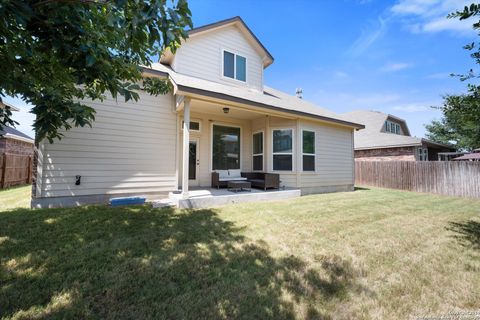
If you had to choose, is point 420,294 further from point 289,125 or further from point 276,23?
point 276,23

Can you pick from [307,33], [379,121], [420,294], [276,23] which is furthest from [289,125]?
[379,121]

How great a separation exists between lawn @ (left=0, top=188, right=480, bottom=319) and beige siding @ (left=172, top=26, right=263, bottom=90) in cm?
637

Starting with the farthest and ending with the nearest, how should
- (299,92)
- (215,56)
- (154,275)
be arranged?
1. (299,92)
2. (215,56)
3. (154,275)

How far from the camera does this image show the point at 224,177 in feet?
29.3

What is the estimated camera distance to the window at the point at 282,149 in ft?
29.2

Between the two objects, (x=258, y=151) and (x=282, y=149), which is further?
(x=258, y=151)

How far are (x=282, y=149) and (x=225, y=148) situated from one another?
96.5 inches

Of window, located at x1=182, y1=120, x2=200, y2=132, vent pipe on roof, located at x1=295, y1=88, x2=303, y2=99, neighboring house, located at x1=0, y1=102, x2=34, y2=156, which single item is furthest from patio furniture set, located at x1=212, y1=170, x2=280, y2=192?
neighboring house, located at x1=0, y1=102, x2=34, y2=156

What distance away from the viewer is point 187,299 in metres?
2.14

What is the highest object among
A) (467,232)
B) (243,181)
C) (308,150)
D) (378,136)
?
(378,136)

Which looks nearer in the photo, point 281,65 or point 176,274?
point 176,274

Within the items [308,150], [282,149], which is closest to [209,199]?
[282,149]

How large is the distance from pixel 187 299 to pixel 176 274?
510 millimetres

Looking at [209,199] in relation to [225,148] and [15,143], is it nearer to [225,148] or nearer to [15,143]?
[225,148]
